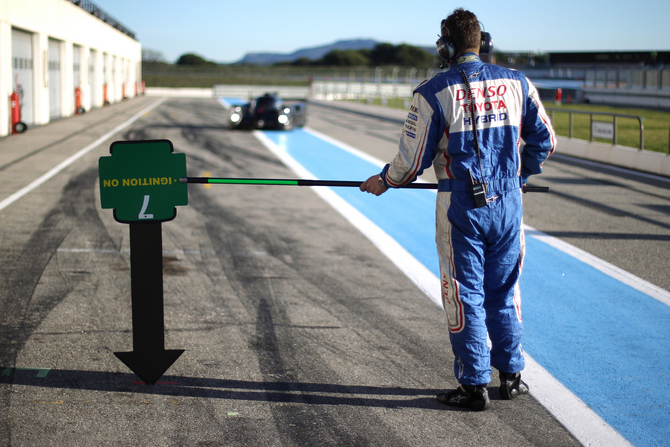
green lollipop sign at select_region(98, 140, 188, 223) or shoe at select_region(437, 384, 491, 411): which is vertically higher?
green lollipop sign at select_region(98, 140, 188, 223)

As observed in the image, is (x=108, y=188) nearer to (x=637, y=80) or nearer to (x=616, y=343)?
(x=616, y=343)

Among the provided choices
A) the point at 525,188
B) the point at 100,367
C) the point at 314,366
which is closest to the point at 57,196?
the point at 100,367

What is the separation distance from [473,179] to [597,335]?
6.23ft

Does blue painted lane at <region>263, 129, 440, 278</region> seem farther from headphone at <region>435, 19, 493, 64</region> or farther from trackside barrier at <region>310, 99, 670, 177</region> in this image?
trackside barrier at <region>310, 99, 670, 177</region>

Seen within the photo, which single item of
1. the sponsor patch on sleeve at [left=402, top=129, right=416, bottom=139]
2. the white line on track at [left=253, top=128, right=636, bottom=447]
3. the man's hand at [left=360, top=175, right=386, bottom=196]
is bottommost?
the white line on track at [left=253, top=128, right=636, bottom=447]

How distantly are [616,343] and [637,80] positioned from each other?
39.4 meters

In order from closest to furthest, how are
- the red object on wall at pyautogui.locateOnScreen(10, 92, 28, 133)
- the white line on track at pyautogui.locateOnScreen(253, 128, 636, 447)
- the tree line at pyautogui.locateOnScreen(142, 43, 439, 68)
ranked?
the white line on track at pyautogui.locateOnScreen(253, 128, 636, 447)
the red object on wall at pyautogui.locateOnScreen(10, 92, 28, 133)
the tree line at pyautogui.locateOnScreen(142, 43, 439, 68)

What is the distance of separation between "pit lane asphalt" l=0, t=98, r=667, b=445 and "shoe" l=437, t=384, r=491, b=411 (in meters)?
0.06

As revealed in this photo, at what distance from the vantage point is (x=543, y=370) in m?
3.74

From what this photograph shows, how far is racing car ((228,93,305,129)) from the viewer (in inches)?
→ 838

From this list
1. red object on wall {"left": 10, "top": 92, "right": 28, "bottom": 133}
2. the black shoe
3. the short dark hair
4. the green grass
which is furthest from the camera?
the green grass

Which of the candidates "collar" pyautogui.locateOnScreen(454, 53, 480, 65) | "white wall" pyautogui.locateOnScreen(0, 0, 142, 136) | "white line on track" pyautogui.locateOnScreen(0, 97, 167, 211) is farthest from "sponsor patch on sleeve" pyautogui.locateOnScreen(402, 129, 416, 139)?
"white wall" pyautogui.locateOnScreen(0, 0, 142, 136)

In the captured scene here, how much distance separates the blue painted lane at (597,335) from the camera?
329cm

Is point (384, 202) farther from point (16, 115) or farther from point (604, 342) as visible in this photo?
point (16, 115)
